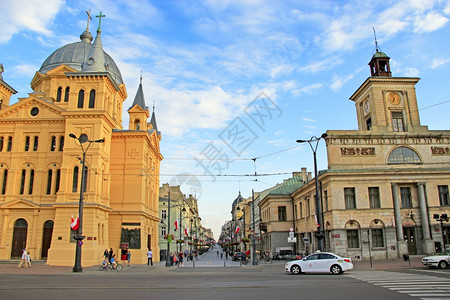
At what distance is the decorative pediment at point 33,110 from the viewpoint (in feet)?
132

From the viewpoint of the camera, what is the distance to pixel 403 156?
3894 cm

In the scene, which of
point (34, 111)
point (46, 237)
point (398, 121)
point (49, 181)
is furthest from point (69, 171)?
point (398, 121)

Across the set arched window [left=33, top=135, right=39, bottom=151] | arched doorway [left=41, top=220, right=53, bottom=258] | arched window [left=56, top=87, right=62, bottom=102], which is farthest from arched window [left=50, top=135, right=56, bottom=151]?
arched doorway [left=41, top=220, right=53, bottom=258]

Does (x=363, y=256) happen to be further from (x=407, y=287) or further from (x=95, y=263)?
(x=95, y=263)

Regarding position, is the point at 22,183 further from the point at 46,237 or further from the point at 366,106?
the point at 366,106

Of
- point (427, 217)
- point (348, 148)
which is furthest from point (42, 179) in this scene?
point (427, 217)

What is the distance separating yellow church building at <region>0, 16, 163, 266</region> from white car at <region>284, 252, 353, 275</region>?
20847 mm

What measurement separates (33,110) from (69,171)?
31.9ft

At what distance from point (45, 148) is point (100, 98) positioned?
8.25 meters

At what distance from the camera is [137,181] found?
149 feet

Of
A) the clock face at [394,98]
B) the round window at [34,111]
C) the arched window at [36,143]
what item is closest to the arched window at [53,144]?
the arched window at [36,143]

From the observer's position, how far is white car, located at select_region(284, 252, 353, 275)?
22.3 metres

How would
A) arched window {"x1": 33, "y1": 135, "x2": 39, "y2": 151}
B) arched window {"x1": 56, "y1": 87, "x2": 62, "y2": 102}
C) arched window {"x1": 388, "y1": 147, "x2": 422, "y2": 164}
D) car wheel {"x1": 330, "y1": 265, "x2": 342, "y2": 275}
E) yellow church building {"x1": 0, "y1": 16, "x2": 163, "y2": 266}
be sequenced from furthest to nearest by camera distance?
arched window {"x1": 56, "y1": 87, "x2": 62, "y2": 102}
arched window {"x1": 33, "y1": 135, "x2": 39, "y2": 151}
arched window {"x1": 388, "y1": 147, "x2": 422, "y2": 164}
yellow church building {"x1": 0, "y1": 16, "x2": 163, "y2": 266}
car wheel {"x1": 330, "y1": 265, "x2": 342, "y2": 275}

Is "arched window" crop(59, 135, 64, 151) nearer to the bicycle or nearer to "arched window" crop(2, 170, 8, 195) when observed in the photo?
"arched window" crop(2, 170, 8, 195)
